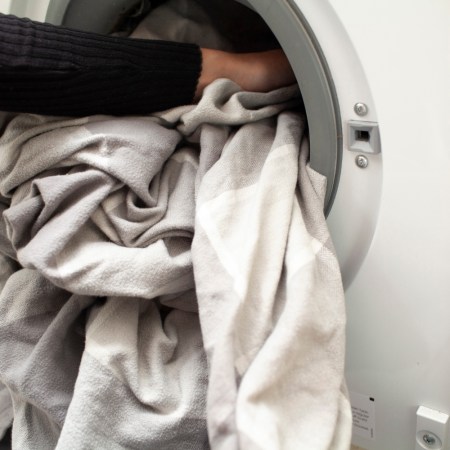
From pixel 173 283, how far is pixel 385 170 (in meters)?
0.24

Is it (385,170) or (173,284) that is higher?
(385,170)

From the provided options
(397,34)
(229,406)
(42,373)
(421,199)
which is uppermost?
(397,34)

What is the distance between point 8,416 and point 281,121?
1.68 ft

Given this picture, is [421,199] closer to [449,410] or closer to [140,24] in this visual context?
[449,410]

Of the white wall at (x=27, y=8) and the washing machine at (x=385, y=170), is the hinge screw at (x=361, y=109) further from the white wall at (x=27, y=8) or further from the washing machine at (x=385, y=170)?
the white wall at (x=27, y=8)

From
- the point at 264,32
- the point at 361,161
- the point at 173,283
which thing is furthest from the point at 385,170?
the point at 264,32

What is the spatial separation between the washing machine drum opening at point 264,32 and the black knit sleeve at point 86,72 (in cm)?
12

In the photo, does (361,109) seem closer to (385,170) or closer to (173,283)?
(385,170)

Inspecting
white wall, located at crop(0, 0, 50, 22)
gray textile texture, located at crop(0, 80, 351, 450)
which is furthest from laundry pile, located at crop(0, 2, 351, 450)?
white wall, located at crop(0, 0, 50, 22)

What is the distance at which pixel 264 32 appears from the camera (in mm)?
826

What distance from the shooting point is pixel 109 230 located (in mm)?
550

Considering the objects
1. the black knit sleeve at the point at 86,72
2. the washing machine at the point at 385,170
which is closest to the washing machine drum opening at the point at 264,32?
the washing machine at the point at 385,170

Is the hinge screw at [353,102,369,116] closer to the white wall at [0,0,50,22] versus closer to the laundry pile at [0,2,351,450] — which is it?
the laundry pile at [0,2,351,450]

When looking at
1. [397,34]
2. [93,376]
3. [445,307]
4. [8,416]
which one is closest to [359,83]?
[397,34]
